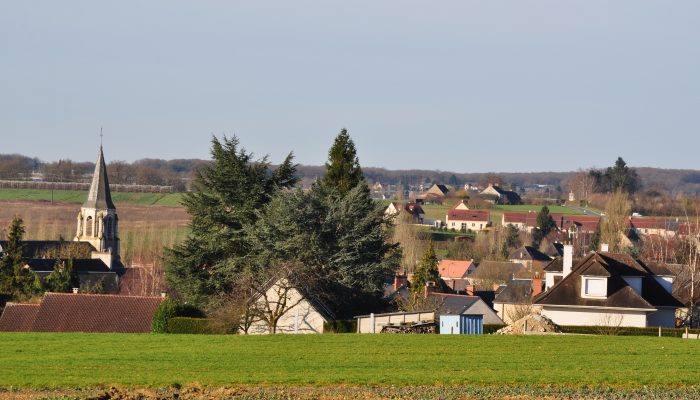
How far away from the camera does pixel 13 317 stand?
51.0 metres

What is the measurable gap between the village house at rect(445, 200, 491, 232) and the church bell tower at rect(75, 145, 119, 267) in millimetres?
58617

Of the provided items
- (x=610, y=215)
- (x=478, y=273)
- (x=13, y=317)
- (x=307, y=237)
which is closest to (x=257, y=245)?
(x=307, y=237)

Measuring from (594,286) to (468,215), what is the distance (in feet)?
437

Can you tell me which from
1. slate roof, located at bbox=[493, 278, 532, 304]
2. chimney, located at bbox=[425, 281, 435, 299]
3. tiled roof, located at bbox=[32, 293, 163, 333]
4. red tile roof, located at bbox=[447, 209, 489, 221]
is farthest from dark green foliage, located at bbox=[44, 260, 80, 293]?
red tile roof, located at bbox=[447, 209, 489, 221]

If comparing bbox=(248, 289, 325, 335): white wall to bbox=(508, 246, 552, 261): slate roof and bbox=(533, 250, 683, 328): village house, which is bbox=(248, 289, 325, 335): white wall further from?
bbox=(508, 246, 552, 261): slate roof

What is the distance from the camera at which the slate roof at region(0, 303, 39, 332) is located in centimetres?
5038

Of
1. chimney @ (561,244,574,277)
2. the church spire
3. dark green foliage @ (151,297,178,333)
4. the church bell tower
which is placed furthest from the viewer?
the church spire

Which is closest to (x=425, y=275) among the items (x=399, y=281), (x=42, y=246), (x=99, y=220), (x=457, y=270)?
(x=399, y=281)

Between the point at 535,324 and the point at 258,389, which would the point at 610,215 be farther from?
the point at 258,389

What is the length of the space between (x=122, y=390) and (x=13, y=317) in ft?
86.4

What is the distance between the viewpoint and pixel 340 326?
47.4 meters

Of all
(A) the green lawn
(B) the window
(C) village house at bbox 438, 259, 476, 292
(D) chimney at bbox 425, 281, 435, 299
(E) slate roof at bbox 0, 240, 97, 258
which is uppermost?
(B) the window

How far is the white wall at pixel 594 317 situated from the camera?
50.2 m

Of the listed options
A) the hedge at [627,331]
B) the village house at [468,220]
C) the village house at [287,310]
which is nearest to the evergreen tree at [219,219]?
the village house at [287,310]
